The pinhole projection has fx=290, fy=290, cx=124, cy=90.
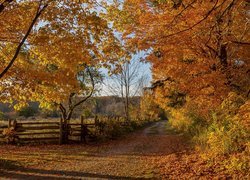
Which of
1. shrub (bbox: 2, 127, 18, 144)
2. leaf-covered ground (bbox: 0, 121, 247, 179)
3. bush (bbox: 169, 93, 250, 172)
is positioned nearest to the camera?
bush (bbox: 169, 93, 250, 172)

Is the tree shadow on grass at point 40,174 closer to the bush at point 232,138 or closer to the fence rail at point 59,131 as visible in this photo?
the bush at point 232,138

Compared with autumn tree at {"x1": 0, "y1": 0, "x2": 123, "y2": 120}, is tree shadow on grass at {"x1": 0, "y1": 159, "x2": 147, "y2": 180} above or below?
below

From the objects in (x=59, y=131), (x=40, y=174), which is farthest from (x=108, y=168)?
(x=59, y=131)

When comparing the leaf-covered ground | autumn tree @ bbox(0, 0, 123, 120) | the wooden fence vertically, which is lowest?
the leaf-covered ground

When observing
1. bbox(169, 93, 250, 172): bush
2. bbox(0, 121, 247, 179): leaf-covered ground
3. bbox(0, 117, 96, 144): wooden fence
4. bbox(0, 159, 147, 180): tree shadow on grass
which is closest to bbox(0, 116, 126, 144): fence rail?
bbox(0, 117, 96, 144): wooden fence

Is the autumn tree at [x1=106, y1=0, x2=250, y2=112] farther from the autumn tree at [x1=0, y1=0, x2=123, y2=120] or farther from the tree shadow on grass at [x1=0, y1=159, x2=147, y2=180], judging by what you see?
the tree shadow on grass at [x1=0, y1=159, x2=147, y2=180]

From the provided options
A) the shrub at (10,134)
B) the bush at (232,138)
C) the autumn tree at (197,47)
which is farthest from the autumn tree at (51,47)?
the shrub at (10,134)

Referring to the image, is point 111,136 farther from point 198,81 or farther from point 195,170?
point 195,170

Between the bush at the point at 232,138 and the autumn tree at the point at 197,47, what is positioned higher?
the autumn tree at the point at 197,47

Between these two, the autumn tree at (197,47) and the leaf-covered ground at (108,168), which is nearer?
the leaf-covered ground at (108,168)

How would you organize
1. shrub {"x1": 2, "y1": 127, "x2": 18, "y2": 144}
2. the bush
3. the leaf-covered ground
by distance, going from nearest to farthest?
the bush, the leaf-covered ground, shrub {"x1": 2, "y1": 127, "x2": 18, "y2": 144}

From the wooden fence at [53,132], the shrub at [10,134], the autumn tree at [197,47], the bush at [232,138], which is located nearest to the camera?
the bush at [232,138]

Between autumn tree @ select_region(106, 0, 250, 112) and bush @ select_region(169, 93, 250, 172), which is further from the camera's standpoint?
autumn tree @ select_region(106, 0, 250, 112)

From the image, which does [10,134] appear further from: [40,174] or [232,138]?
[232,138]
